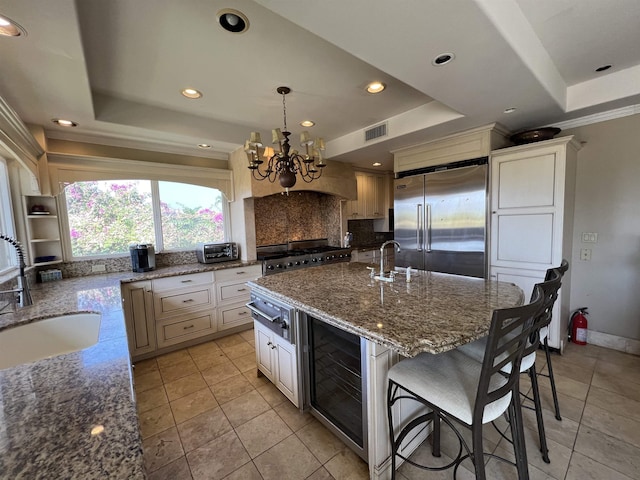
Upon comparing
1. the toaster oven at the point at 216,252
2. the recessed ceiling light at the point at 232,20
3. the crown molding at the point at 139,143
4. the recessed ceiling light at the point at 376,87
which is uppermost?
the recessed ceiling light at the point at 232,20

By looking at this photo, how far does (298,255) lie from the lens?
3.88 m

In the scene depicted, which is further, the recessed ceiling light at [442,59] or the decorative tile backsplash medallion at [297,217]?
the decorative tile backsplash medallion at [297,217]

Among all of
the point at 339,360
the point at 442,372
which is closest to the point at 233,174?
the point at 339,360

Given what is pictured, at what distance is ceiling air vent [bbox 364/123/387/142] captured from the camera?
10.1ft

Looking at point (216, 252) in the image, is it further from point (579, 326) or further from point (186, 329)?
point (579, 326)

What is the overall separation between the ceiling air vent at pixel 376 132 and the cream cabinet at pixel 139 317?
294cm

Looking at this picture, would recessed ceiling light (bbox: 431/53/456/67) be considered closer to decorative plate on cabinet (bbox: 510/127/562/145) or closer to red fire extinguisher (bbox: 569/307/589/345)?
decorative plate on cabinet (bbox: 510/127/562/145)

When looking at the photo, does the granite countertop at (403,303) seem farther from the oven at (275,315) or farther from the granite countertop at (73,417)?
the granite countertop at (73,417)

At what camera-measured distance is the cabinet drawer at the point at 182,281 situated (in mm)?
2857

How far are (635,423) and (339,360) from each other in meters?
2.01

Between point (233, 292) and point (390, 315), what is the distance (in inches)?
97.8

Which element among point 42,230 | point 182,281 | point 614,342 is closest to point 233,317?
point 182,281

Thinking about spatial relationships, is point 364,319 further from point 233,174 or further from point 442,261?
point 233,174

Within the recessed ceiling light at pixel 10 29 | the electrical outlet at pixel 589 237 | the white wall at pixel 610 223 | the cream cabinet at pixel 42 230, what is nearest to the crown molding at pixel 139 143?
the cream cabinet at pixel 42 230
